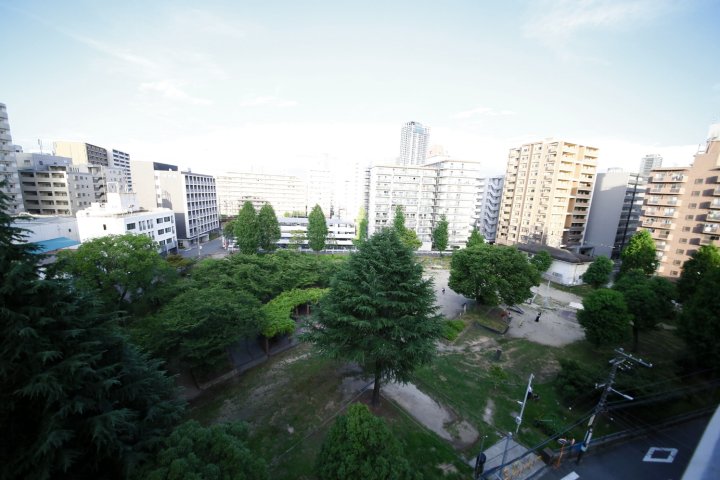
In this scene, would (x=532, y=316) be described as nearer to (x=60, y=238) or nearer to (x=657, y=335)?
A: (x=657, y=335)

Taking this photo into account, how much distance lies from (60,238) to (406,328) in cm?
4712

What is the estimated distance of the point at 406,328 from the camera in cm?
1319

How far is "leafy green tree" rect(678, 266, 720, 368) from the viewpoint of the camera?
15555 millimetres

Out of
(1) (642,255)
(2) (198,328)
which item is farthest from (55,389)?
(1) (642,255)

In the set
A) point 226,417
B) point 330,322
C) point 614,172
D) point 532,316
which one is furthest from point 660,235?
point 226,417

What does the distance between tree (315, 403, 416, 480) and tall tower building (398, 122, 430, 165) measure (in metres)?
183

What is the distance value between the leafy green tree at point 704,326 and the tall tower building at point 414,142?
17231 cm

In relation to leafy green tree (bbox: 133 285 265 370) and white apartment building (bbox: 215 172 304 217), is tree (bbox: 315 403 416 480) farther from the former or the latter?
white apartment building (bbox: 215 172 304 217)

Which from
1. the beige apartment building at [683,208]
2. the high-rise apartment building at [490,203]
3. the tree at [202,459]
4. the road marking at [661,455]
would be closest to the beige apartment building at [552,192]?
the beige apartment building at [683,208]

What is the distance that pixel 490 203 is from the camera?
242 ft

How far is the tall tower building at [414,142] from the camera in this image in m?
182

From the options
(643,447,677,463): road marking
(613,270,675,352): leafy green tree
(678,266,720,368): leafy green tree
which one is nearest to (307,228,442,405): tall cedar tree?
(643,447,677,463): road marking

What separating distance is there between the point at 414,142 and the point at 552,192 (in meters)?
143

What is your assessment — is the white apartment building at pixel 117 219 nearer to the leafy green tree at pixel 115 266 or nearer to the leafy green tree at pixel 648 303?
the leafy green tree at pixel 115 266
